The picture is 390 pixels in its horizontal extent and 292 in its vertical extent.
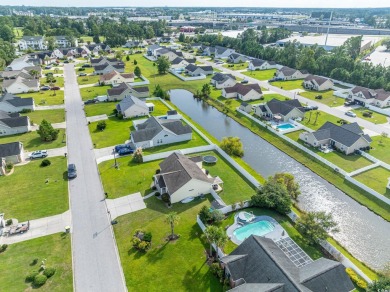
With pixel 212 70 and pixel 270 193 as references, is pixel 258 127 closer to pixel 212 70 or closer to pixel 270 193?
pixel 270 193

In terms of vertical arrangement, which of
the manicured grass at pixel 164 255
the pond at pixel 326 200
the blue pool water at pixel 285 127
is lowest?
the pond at pixel 326 200

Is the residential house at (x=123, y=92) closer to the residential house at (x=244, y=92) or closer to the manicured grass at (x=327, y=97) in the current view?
the residential house at (x=244, y=92)

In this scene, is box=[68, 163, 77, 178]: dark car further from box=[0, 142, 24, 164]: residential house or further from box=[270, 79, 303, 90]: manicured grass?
box=[270, 79, 303, 90]: manicured grass

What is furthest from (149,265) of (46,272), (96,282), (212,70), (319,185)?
(212,70)

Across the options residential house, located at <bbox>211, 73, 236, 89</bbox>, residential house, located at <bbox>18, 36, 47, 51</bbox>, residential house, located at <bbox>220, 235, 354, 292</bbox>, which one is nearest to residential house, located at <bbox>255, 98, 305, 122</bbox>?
residential house, located at <bbox>211, 73, 236, 89</bbox>

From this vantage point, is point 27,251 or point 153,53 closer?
point 27,251

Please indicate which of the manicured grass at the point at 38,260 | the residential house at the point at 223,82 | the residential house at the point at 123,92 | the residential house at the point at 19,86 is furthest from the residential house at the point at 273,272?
the residential house at the point at 19,86
